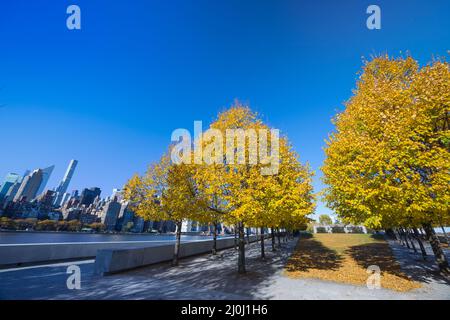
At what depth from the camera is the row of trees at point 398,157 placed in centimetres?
839

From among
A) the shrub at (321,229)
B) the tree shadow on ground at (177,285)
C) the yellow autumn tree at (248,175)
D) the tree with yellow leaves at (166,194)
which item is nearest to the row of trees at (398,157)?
the yellow autumn tree at (248,175)

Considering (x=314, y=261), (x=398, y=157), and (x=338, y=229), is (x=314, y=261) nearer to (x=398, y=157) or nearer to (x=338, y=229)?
(x=398, y=157)

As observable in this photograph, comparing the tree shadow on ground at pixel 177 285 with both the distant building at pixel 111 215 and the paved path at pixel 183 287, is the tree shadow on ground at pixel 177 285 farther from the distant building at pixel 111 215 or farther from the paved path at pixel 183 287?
the distant building at pixel 111 215

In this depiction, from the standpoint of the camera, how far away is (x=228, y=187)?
11.0 metres

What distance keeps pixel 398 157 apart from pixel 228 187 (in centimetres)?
803

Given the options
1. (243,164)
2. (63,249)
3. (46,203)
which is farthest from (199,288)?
(46,203)

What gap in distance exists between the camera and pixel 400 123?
366 inches

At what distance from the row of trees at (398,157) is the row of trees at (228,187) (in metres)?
2.27

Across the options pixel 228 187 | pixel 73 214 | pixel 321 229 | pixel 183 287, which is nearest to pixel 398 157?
pixel 228 187

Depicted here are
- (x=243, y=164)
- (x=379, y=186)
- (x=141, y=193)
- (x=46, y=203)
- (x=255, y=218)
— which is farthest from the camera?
(x=46, y=203)
